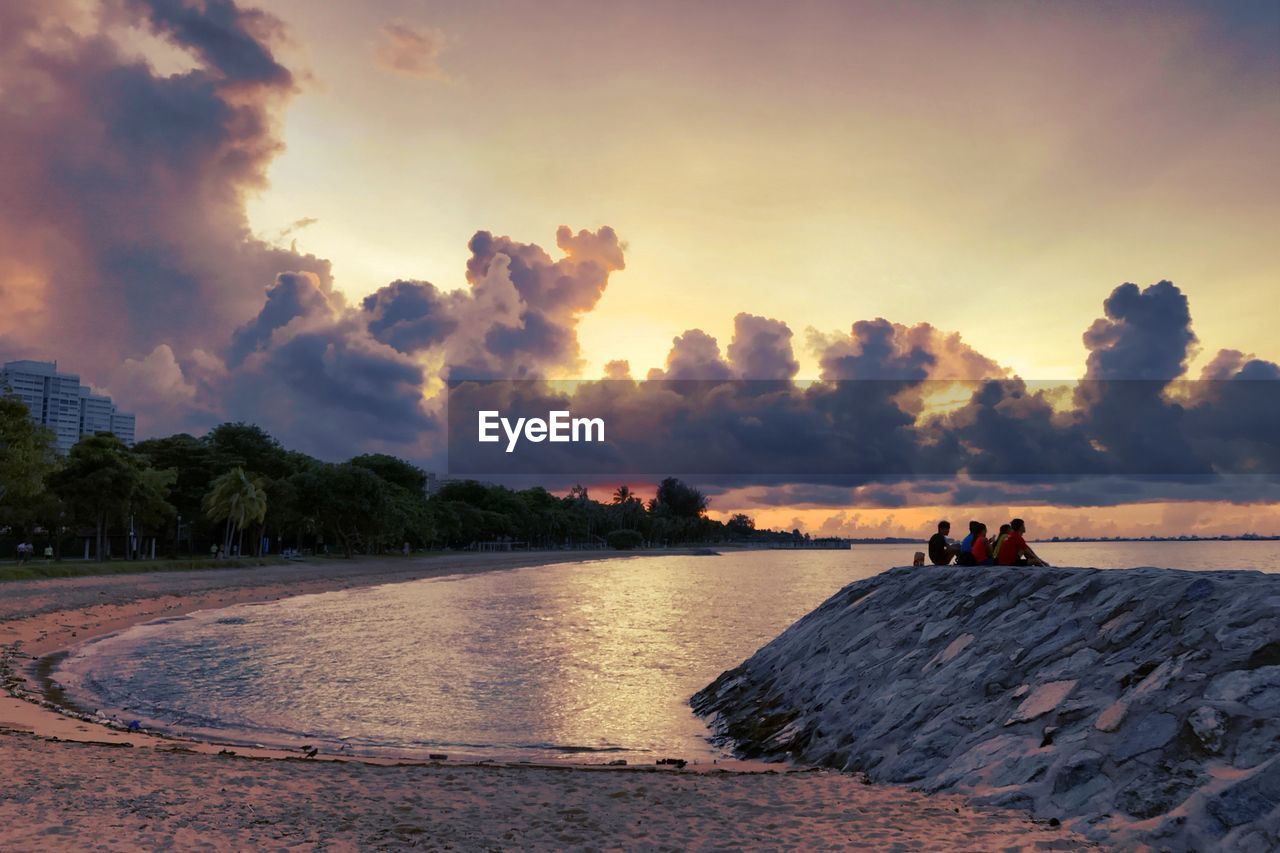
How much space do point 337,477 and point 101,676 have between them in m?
74.2

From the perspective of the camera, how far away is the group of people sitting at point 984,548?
16.8 metres

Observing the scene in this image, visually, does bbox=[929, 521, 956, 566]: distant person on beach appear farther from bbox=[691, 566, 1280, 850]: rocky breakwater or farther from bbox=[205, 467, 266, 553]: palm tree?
bbox=[205, 467, 266, 553]: palm tree

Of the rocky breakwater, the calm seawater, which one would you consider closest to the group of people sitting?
the rocky breakwater

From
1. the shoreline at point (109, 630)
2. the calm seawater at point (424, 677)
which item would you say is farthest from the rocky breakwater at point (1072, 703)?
the calm seawater at point (424, 677)


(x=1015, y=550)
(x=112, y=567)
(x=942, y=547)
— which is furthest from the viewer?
(x=112, y=567)

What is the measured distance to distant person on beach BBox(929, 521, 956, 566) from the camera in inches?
766

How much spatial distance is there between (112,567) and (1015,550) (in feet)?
198

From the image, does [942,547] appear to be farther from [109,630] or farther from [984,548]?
[109,630]

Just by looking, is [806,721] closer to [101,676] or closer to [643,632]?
[101,676]

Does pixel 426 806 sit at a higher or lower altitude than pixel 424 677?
higher

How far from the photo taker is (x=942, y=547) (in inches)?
768

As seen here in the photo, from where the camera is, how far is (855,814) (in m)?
9.08

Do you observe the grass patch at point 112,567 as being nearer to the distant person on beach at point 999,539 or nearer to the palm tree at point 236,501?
the palm tree at point 236,501

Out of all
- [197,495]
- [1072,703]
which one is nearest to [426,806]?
[1072,703]
